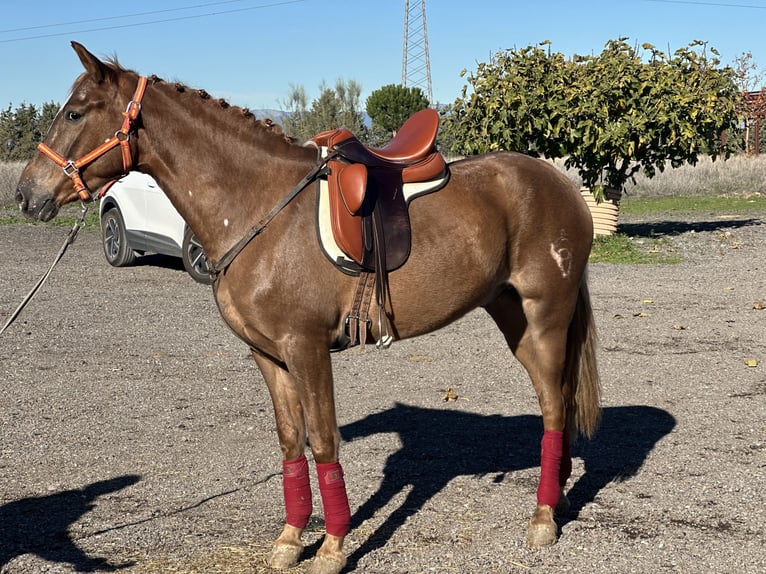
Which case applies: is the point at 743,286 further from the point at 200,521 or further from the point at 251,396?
the point at 200,521

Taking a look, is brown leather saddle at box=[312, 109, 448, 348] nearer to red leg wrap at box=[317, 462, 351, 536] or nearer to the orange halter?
red leg wrap at box=[317, 462, 351, 536]

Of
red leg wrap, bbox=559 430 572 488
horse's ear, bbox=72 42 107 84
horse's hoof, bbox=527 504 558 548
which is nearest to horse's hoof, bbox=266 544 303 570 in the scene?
horse's hoof, bbox=527 504 558 548

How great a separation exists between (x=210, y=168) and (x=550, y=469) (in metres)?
2.28

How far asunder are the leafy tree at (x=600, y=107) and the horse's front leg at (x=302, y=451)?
11.5 meters

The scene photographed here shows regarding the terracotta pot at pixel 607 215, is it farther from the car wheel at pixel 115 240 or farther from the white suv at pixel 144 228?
the car wheel at pixel 115 240

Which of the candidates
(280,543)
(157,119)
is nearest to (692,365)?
(280,543)

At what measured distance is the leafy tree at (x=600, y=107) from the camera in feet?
50.3

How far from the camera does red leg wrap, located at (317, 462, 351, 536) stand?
13.6ft

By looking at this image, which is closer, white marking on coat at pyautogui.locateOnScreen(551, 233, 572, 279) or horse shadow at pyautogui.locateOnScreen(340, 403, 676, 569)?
white marking on coat at pyautogui.locateOnScreen(551, 233, 572, 279)

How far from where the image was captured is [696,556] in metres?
4.18

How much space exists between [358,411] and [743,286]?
717 centimetres

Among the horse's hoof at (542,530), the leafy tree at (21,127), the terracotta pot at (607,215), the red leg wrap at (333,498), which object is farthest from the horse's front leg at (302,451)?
the leafy tree at (21,127)

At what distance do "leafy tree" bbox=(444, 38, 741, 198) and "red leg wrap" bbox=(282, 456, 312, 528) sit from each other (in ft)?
38.1

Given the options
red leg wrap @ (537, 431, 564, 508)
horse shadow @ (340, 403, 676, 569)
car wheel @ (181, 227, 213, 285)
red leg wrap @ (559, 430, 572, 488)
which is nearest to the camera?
red leg wrap @ (537, 431, 564, 508)
